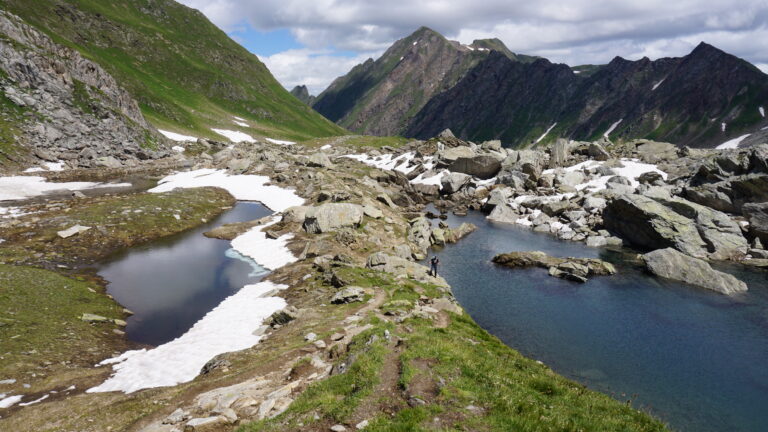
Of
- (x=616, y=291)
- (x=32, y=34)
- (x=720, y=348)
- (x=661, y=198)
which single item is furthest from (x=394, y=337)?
(x=32, y=34)

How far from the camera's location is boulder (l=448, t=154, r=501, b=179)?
118062 mm

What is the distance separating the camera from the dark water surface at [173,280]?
32594 mm

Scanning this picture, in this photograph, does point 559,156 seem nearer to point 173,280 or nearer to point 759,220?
point 759,220

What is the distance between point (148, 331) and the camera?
30969mm

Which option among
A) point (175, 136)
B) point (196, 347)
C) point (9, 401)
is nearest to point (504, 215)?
point (196, 347)

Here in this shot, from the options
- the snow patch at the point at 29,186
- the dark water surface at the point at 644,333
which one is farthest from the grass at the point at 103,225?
the dark water surface at the point at 644,333

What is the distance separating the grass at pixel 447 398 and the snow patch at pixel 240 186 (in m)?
58.3

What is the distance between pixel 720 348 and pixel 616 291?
530 inches

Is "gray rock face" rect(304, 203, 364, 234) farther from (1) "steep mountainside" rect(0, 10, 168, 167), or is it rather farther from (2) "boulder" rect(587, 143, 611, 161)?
(2) "boulder" rect(587, 143, 611, 161)

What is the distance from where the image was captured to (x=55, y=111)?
9794cm

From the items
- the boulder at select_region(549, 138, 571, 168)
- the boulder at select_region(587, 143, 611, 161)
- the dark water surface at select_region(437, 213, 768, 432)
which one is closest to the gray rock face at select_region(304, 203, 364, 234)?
the dark water surface at select_region(437, 213, 768, 432)

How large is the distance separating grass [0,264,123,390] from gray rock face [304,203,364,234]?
85.4ft

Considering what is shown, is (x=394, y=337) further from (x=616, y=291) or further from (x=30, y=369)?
(x=616, y=291)

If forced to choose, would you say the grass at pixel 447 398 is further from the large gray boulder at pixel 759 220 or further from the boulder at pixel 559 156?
the boulder at pixel 559 156
